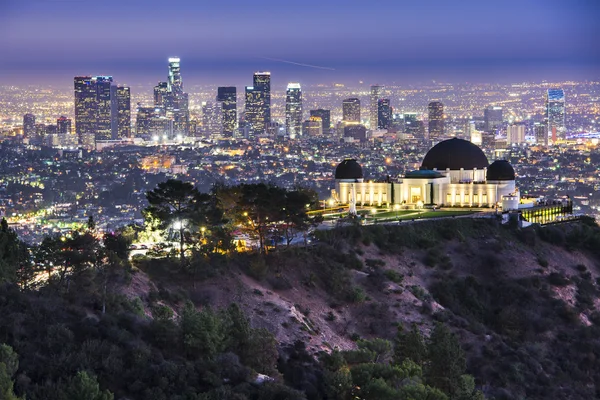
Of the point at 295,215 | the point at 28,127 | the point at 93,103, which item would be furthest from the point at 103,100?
the point at 295,215

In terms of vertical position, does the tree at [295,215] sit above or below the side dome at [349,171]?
below

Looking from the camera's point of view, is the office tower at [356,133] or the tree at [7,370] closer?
the tree at [7,370]

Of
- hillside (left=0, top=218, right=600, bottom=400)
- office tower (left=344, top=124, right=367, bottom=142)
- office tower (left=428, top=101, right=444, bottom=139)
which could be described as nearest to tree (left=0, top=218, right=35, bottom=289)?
hillside (left=0, top=218, right=600, bottom=400)

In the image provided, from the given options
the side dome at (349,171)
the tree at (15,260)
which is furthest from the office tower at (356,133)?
the tree at (15,260)

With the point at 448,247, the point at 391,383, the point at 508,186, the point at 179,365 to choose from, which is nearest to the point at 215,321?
the point at 179,365

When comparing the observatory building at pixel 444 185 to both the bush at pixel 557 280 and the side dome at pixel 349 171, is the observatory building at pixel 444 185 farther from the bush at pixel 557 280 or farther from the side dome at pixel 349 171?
the bush at pixel 557 280

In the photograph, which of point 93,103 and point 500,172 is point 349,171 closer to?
point 500,172
